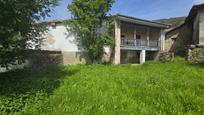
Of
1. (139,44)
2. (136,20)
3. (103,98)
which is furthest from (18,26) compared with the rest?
(139,44)

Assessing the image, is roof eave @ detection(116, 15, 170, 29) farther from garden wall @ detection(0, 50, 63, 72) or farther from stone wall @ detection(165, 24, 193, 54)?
garden wall @ detection(0, 50, 63, 72)

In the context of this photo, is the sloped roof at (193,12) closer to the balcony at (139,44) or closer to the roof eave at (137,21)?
the roof eave at (137,21)

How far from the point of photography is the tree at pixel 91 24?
67.0 feet

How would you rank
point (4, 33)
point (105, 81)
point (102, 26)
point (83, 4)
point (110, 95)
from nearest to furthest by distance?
1. point (110, 95)
2. point (4, 33)
3. point (105, 81)
4. point (83, 4)
5. point (102, 26)

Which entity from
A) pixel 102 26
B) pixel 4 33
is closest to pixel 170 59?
pixel 102 26

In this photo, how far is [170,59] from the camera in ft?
72.5

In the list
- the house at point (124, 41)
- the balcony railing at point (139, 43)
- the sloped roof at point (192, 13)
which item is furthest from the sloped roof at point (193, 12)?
the balcony railing at point (139, 43)

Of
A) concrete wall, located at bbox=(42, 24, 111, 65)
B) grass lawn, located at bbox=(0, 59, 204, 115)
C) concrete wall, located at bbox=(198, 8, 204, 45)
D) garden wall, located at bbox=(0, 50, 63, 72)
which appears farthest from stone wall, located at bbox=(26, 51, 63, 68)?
concrete wall, located at bbox=(198, 8, 204, 45)

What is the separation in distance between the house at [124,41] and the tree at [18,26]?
6.78m

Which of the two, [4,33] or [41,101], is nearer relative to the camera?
[41,101]

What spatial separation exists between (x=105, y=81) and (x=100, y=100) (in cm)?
280

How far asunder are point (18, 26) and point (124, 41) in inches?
612

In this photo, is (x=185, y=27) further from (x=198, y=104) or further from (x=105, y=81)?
(x=198, y=104)

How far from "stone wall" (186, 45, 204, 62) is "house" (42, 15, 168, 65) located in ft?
19.1
